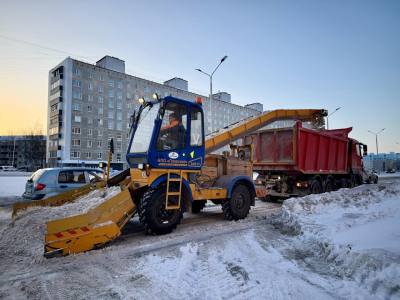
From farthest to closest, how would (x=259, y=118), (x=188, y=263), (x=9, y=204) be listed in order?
(x=9, y=204), (x=259, y=118), (x=188, y=263)

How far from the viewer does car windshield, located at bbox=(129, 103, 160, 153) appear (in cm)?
662

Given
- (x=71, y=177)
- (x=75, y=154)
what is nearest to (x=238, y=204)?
(x=71, y=177)

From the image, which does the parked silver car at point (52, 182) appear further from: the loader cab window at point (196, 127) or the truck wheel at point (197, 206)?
the loader cab window at point (196, 127)

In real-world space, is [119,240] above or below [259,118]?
below

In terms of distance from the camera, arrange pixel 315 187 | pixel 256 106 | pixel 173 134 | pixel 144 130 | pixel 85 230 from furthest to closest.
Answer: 1. pixel 256 106
2. pixel 315 187
3. pixel 144 130
4. pixel 173 134
5. pixel 85 230

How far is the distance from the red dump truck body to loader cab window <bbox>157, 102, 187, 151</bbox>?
5.70 meters

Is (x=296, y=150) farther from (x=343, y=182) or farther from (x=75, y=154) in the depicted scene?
(x=75, y=154)

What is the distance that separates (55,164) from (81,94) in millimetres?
14689

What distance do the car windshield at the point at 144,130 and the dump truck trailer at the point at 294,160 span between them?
5746 mm

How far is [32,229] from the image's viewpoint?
19.3ft

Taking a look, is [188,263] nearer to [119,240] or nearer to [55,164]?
[119,240]

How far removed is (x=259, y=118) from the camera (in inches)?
385

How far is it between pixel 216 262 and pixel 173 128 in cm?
318

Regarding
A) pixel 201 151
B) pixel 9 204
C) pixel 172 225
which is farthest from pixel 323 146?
pixel 9 204
